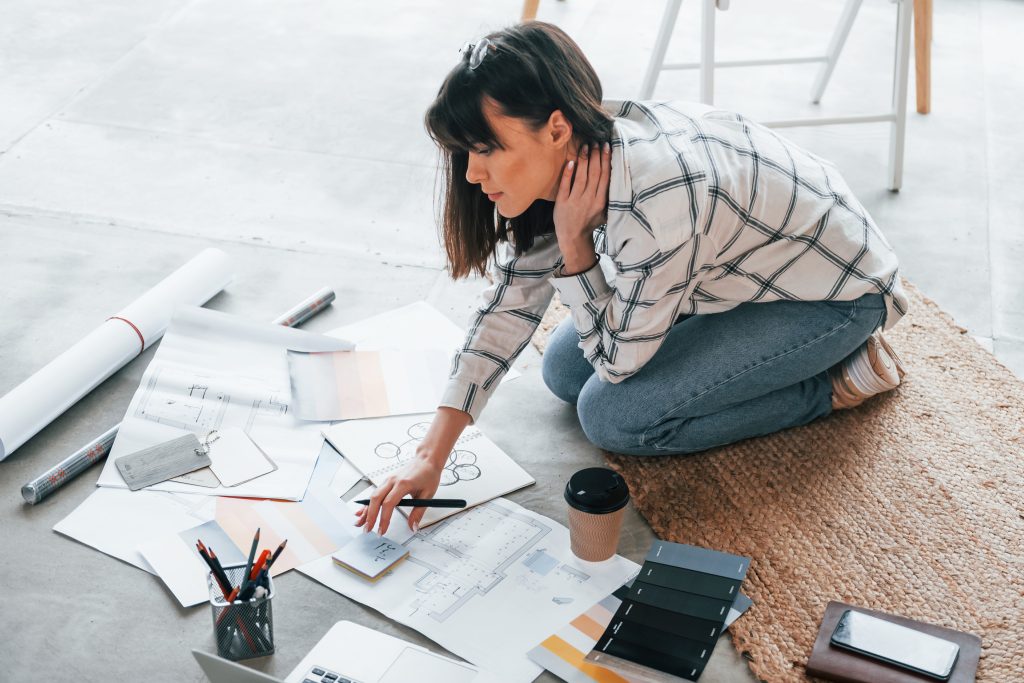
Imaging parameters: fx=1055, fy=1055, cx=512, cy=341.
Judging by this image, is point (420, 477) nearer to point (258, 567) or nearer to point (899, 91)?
point (258, 567)

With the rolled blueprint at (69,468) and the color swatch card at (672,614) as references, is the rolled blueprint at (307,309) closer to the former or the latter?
the rolled blueprint at (69,468)

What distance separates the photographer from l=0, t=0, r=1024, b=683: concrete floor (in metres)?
1.58

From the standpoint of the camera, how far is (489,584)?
Result: 61.7 inches

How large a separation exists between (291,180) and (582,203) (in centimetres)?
142

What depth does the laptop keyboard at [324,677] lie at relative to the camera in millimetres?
1393

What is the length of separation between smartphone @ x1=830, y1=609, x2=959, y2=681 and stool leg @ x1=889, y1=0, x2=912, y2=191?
163 cm

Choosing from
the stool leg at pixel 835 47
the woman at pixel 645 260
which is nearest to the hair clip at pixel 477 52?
the woman at pixel 645 260

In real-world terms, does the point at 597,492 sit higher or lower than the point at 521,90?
lower

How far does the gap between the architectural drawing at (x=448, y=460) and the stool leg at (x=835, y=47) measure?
1907 millimetres

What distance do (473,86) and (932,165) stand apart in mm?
2002

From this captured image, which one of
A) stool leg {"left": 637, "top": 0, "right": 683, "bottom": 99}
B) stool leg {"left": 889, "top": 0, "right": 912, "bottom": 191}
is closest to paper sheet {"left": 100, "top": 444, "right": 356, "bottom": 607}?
stool leg {"left": 637, "top": 0, "right": 683, "bottom": 99}

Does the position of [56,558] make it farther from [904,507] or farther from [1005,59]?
[1005,59]

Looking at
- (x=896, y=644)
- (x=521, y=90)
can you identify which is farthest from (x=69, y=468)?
(x=896, y=644)

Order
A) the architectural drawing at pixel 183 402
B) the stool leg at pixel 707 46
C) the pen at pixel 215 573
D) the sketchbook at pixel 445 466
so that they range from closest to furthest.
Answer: the pen at pixel 215 573, the sketchbook at pixel 445 466, the architectural drawing at pixel 183 402, the stool leg at pixel 707 46
